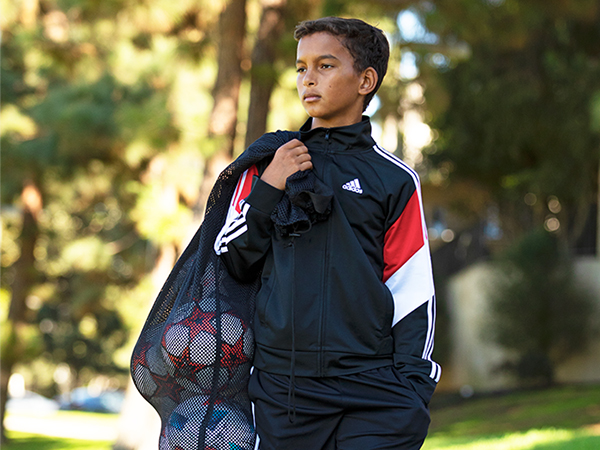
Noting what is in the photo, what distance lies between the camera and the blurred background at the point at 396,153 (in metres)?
8.52

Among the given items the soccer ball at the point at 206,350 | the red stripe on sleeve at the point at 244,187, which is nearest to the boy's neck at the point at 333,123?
the red stripe on sleeve at the point at 244,187

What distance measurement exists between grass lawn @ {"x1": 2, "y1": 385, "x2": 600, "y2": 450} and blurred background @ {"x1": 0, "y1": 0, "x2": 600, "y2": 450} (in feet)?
0.27

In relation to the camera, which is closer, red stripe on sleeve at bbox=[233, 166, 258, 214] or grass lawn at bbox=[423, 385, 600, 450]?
red stripe on sleeve at bbox=[233, 166, 258, 214]

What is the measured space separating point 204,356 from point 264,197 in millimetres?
492

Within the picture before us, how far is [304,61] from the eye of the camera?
2.31 metres

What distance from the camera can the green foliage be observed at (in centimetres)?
1554

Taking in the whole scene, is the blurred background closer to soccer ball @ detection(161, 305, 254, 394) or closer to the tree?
the tree

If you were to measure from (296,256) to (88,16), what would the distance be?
8.18m

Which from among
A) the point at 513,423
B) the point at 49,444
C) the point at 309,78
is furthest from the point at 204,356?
the point at 49,444

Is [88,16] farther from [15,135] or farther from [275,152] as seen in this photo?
[275,152]

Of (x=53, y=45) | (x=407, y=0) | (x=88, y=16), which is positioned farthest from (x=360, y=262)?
(x=53, y=45)

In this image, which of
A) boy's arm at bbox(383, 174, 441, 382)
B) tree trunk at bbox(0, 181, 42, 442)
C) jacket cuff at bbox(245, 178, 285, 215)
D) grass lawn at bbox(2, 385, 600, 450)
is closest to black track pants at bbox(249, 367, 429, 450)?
boy's arm at bbox(383, 174, 441, 382)

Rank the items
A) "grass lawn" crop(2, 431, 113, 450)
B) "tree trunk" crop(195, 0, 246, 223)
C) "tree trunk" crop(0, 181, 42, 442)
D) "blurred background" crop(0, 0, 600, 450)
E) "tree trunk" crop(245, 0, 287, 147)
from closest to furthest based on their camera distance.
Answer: "tree trunk" crop(245, 0, 287, 147), "tree trunk" crop(195, 0, 246, 223), "blurred background" crop(0, 0, 600, 450), "tree trunk" crop(0, 181, 42, 442), "grass lawn" crop(2, 431, 113, 450)

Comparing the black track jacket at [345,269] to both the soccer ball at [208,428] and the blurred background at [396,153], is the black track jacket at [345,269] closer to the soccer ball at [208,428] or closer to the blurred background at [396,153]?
the soccer ball at [208,428]
